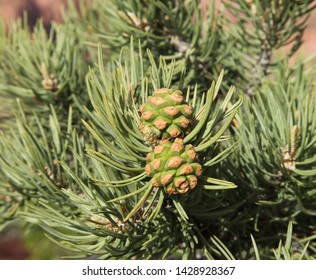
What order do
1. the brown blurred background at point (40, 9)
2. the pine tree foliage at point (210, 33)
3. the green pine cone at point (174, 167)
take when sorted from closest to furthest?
the green pine cone at point (174, 167)
the pine tree foliage at point (210, 33)
the brown blurred background at point (40, 9)

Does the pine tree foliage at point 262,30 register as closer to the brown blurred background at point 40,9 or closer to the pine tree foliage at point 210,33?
the pine tree foliage at point 210,33

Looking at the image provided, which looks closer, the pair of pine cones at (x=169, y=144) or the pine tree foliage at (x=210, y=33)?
the pair of pine cones at (x=169, y=144)

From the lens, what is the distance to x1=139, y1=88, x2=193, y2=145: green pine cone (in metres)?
0.26

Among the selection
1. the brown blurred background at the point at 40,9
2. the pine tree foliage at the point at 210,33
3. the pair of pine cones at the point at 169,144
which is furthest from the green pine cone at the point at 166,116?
the brown blurred background at the point at 40,9

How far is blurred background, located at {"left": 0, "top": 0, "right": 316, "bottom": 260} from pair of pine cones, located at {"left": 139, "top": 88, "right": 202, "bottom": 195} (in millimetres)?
228

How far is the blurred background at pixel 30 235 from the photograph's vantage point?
36.8 inches

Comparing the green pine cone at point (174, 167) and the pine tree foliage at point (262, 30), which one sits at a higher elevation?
the pine tree foliage at point (262, 30)

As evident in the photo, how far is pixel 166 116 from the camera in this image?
26cm

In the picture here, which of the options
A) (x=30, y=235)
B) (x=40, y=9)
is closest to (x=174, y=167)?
(x=30, y=235)

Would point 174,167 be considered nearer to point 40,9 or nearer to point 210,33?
point 210,33

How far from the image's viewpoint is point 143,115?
0.27m

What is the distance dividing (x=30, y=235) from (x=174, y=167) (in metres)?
0.88

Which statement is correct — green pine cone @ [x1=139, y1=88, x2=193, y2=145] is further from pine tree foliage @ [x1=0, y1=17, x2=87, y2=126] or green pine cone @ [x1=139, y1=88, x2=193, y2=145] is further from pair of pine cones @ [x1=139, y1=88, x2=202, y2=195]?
pine tree foliage @ [x1=0, y1=17, x2=87, y2=126]

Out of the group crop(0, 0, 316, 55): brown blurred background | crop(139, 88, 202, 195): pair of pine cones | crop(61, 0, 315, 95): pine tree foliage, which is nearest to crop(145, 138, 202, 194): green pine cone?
crop(139, 88, 202, 195): pair of pine cones
